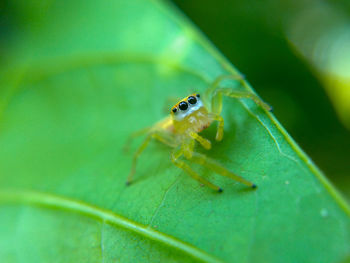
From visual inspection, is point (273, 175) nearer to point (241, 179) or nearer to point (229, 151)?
point (241, 179)

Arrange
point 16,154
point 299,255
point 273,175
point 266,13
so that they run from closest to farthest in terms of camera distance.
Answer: point 299,255 → point 273,175 → point 16,154 → point 266,13

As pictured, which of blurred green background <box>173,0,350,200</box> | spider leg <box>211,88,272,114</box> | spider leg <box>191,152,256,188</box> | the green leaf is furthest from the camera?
blurred green background <box>173,0,350,200</box>

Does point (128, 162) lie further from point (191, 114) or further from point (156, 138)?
point (191, 114)

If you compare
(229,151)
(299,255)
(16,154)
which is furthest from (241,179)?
(16,154)

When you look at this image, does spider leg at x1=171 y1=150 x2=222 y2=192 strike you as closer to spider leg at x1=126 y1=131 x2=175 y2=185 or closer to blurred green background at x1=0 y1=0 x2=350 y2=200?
spider leg at x1=126 y1=131 x2=175 y2=185

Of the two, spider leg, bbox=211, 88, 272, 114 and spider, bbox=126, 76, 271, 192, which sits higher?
spider leg, bbox=211, 88, 272, 114

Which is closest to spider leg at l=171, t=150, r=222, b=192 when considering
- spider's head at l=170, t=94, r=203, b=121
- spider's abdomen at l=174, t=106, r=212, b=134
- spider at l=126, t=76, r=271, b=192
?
spider at l=126, t=76, r=271, b=192

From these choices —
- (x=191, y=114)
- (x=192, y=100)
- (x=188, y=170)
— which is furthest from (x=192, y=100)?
(x=188, y=170)

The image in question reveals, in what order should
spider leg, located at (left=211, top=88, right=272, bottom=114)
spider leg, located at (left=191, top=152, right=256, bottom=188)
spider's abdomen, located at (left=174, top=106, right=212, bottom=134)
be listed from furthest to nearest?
1. spider's abdomen, located at (left=174, top=106, right=212, bottom=134)
2. spider leg, located at (left=211, top=88, right=272, bottom=114)
3. spider leg, located at (left=191, top=152, right=256, bottom=188)
